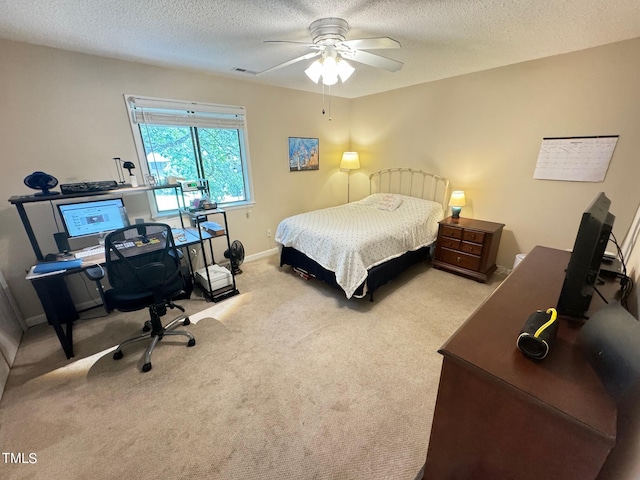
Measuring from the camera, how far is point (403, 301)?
110 inches

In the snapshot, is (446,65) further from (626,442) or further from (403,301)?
(626,442)

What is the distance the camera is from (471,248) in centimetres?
312

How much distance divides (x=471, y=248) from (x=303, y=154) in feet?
8.97

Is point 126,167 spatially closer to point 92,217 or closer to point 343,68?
point 92,217

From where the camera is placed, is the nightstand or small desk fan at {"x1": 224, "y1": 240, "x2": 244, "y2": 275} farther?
small desk fan at {"x1": 224, "y1": 240, "x2": 244, "y2": 275}

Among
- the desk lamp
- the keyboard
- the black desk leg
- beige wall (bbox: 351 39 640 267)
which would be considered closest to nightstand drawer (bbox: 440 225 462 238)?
beige wall (bbox: 351 39 640 267)

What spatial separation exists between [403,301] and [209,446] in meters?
2.09

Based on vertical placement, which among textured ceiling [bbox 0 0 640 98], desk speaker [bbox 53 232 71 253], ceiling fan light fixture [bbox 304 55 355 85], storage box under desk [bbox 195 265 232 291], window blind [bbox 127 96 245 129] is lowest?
storage box under desk [bbox 195 265 232 291]

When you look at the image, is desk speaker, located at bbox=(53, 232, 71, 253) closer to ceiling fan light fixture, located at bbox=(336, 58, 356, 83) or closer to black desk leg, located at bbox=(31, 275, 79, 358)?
black desk leg, located at bbox=(31, 275, 79, 358)

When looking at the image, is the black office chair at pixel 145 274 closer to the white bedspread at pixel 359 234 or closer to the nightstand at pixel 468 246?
the white bedspread at pixel 359 234

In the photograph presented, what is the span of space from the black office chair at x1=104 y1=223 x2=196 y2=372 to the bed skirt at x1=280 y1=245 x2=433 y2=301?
143cm

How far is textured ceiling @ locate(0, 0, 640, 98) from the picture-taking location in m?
1.59

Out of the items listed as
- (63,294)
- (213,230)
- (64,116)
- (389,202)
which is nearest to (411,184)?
(389,202)

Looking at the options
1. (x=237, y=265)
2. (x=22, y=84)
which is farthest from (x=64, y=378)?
(x=22, y=84)
